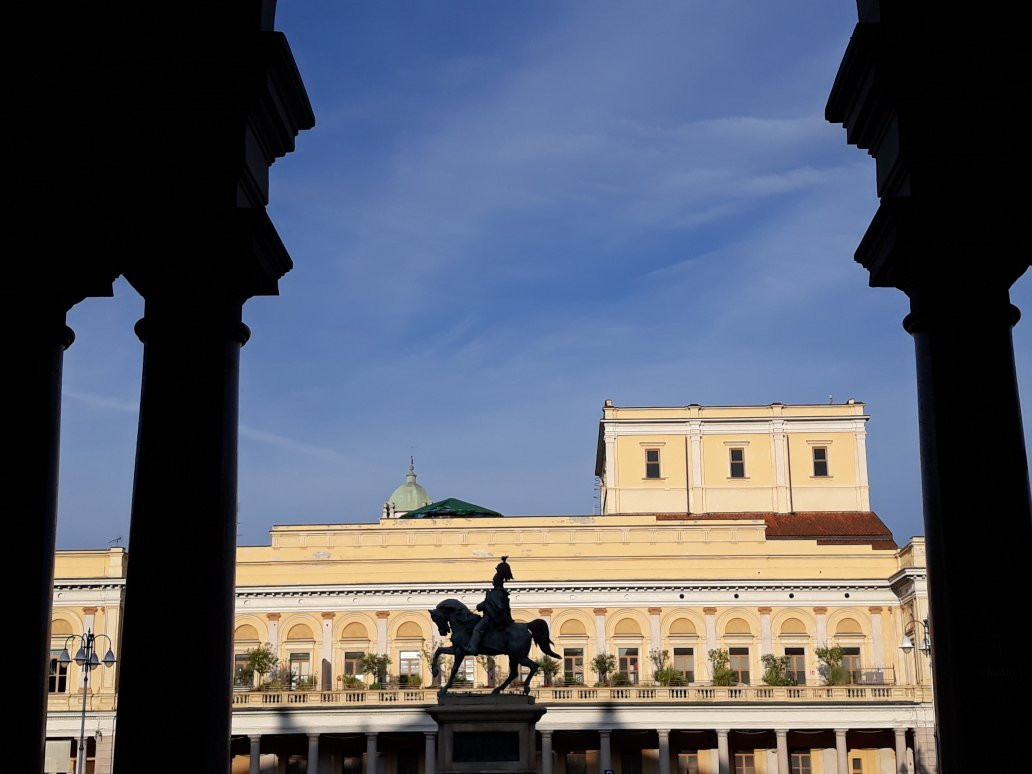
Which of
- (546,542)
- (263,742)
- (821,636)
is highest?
(546,542)

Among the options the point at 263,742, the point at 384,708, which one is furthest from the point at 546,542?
the point at 263,742

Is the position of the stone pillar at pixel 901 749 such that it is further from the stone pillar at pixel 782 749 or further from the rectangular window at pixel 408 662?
the rectangular window at pixel 408 662

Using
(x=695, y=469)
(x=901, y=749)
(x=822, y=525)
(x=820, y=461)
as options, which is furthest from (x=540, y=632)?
(x=820, y=461)

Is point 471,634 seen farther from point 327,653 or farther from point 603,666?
point 327,653

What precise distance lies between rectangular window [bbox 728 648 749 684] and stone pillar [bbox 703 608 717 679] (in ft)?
3.13

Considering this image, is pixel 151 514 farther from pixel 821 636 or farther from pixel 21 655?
pixel 821 636

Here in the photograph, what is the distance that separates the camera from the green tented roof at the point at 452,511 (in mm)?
84188

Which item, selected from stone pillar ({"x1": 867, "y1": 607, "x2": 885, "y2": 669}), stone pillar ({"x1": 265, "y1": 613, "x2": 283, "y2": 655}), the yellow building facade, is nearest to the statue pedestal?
the yellow building facade

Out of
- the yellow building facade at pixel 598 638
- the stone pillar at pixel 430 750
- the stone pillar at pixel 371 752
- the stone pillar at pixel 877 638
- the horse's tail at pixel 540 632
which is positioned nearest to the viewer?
the horse's tail at pixel 540 632

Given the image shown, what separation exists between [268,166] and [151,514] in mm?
3443

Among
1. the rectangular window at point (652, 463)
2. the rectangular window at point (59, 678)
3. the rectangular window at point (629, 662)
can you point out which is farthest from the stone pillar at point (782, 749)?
the rectangular window at point (59, 678)

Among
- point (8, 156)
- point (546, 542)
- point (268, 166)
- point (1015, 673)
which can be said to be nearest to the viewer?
point (1015, 673)

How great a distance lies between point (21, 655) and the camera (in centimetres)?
1199

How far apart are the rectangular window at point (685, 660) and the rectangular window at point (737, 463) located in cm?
1520
